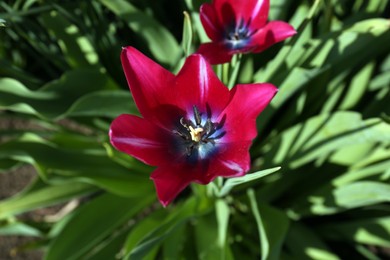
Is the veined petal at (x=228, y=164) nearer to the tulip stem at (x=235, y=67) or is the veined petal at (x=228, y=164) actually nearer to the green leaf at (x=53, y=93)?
the tulip stem at (x=235, y=67)

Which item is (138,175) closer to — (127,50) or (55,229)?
(55,229)

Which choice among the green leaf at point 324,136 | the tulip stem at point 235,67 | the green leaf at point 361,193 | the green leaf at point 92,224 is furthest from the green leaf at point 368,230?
the tulip stem at point 235,67

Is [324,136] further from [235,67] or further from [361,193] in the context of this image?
[235,67]

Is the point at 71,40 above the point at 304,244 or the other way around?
above

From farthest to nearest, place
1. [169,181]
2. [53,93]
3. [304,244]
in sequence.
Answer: [304,244], [53,93], [169,181]

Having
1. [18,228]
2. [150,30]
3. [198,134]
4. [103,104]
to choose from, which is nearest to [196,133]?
[198,134]

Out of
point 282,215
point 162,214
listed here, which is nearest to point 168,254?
A: point 162,214
